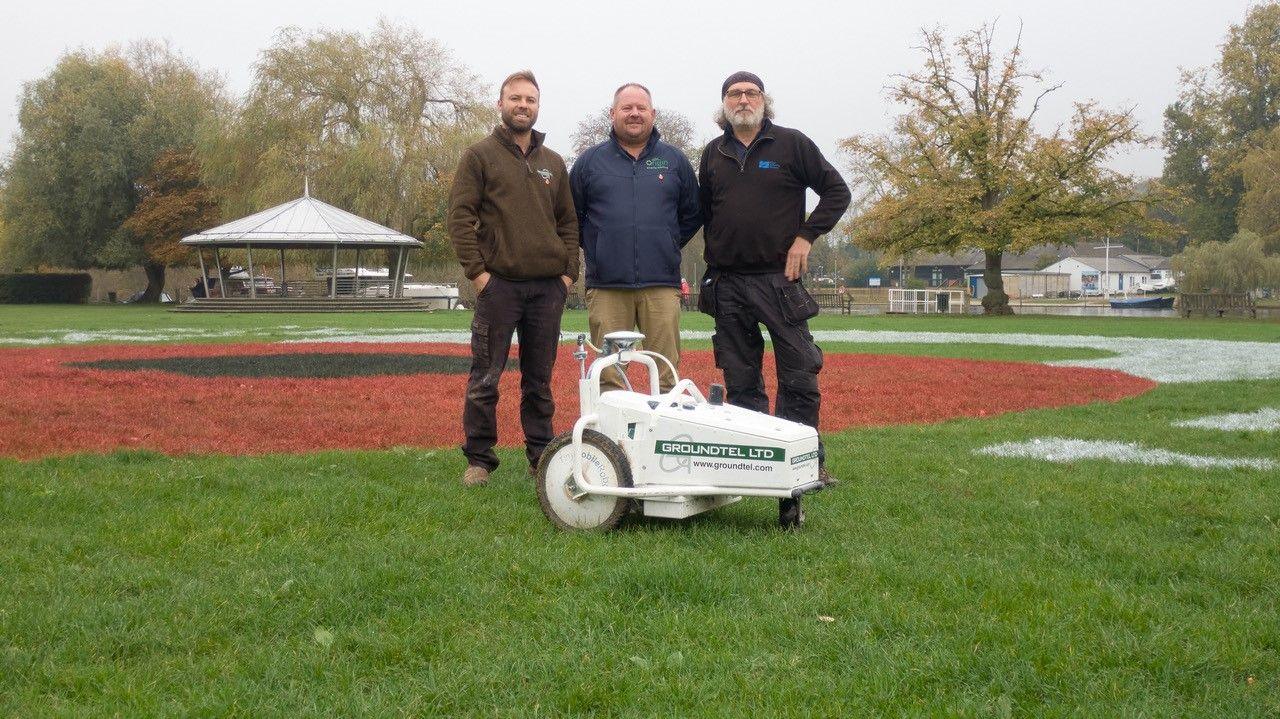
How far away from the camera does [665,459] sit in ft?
15.0

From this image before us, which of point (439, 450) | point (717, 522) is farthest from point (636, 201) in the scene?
point (439, 450)

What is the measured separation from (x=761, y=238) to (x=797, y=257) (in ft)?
0.67

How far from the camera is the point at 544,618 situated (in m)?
3.58

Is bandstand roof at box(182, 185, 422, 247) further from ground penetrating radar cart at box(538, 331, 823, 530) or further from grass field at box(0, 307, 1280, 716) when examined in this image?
ground penetrating radar cart at box(538, 331, 823, 530)

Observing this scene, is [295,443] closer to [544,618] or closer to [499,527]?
[499,527]

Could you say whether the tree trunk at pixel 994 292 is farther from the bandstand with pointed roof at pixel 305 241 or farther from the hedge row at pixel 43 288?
the hedge row at pixel 43 288

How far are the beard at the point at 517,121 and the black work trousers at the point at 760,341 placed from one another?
1278 millimetres

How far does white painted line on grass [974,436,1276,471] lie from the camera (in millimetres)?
6652

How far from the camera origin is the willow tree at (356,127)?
44750 mm

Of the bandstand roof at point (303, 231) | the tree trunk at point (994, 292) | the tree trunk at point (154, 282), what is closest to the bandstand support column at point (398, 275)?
the bandstand roof at point (303, 231)

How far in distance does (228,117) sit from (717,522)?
47.1m

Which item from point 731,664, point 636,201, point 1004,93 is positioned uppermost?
point 1004,93

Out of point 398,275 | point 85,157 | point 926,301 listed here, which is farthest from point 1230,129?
point 85,157

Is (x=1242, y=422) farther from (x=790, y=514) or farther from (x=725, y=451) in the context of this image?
(x=725, y=451)
